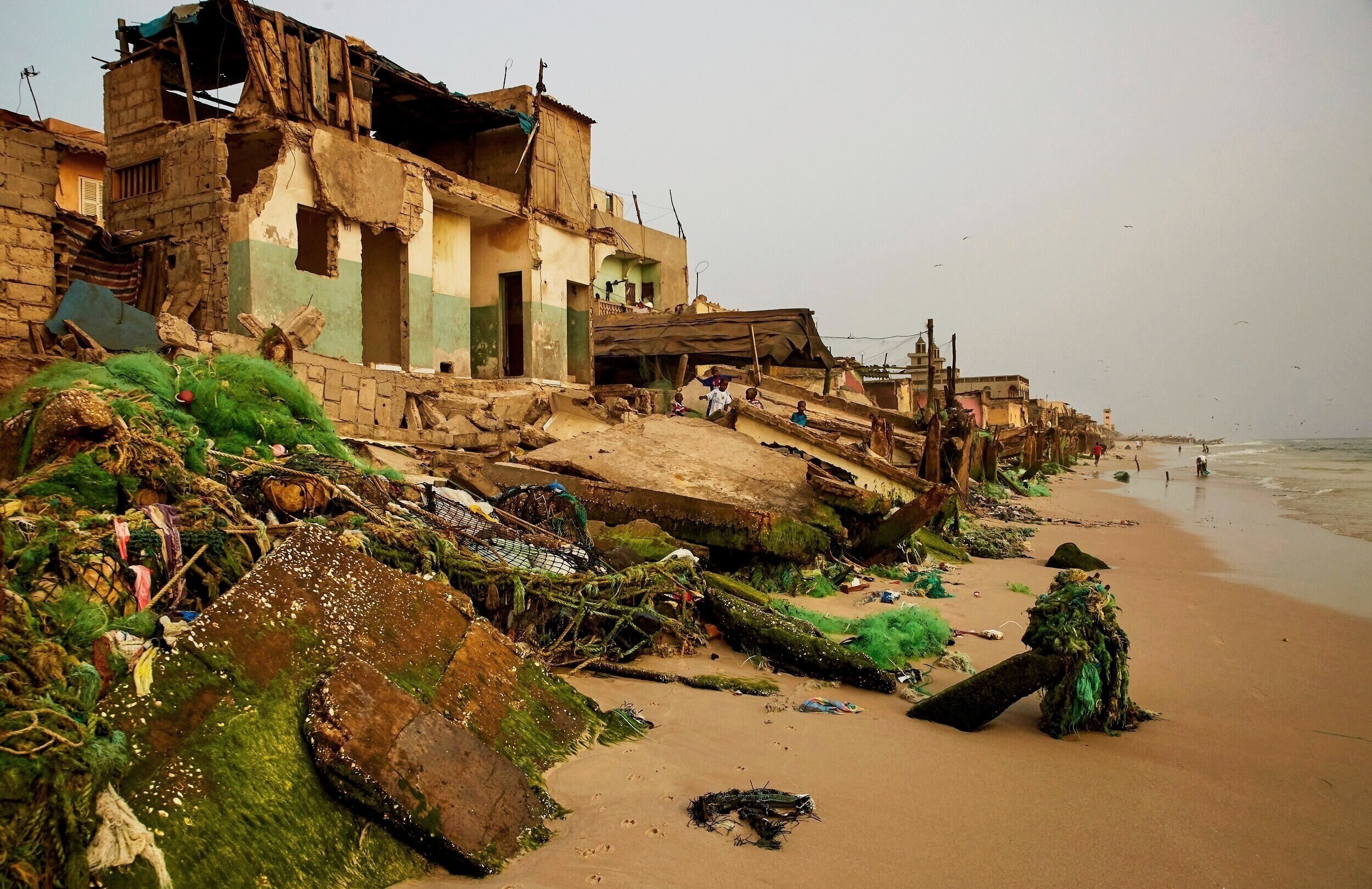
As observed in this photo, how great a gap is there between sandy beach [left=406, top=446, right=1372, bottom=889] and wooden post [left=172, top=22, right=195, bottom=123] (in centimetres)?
1225

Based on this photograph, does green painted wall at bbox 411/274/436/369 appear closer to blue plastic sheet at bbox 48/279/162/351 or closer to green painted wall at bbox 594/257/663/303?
blue plastic sheet at bbox 48/279/162/351

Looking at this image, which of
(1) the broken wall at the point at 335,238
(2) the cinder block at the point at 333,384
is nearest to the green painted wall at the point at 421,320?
(1) the broken wall at the point at 335,238

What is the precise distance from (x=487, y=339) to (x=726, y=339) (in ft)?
17.8

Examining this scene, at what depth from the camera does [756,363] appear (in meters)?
18.0

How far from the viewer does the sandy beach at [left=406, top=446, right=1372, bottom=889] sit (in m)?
3.05

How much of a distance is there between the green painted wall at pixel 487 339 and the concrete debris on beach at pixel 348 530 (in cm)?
113

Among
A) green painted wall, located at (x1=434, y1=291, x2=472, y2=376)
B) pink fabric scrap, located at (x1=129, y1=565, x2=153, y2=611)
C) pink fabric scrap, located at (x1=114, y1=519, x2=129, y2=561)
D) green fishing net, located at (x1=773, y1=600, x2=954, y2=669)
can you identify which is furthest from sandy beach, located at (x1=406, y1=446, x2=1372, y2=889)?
green painted wall, located at (x1=434, y1=291, x2=472, y2=376)

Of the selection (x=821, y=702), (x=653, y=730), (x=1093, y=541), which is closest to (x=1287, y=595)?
(x=1093, y=541)

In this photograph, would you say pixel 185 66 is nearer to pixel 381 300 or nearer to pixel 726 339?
pixel 381 300

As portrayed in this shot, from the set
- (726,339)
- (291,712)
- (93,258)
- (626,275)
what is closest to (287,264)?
(93,258)

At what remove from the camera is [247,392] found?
547 centimetres

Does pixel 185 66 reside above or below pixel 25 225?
above

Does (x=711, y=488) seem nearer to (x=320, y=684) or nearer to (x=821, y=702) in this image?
(x=821, y=702)

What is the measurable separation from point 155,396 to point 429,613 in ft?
8.24
